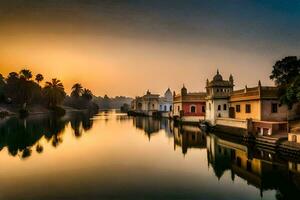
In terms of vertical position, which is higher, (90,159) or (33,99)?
(33,99)

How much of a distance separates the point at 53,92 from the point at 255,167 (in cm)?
9623

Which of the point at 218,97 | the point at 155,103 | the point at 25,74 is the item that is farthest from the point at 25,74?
the point at 218,97

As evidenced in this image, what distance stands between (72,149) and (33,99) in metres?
87.4

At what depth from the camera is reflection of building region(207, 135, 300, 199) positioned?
1690 centimetres

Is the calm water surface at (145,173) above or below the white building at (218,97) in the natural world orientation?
below

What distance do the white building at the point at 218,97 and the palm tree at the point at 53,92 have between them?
229ft

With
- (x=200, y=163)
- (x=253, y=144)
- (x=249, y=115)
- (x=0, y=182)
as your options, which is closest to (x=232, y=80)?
(x=249, y=115)

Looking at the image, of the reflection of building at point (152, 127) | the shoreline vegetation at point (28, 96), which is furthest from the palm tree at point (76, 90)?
the reflection of building at point (152, 127)

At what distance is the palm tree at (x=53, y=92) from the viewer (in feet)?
350

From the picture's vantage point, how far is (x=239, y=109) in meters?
42.1

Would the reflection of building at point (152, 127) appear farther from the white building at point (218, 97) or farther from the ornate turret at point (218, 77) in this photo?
the ornate turret at point (218, 77)

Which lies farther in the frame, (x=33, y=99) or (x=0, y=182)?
(x=33, y=99)

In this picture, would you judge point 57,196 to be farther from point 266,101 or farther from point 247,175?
point 266,101

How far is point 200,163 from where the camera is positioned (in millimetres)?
23391
